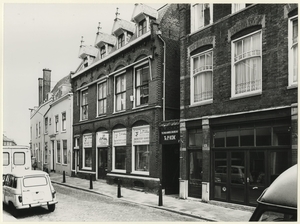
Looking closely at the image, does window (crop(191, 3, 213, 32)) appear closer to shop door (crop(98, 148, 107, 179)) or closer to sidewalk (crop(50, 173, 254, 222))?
sidewalk (crop(50, 173, 254, 222))

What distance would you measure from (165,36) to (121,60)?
3.84 m

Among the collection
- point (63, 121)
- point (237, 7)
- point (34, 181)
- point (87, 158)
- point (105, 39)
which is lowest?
point (87, 158)

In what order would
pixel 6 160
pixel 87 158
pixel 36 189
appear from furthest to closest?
pixel 87 158
pixel 6 160
pixel 36 189

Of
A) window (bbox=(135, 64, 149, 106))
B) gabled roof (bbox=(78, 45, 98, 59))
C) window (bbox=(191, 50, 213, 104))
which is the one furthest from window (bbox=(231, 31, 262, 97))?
gabled roof (bbox=(78, 45, 98, 59))

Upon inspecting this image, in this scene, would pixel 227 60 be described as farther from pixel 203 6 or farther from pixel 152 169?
pixel 152 169

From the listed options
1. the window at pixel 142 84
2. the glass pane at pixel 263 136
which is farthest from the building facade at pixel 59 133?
the glass pane at pixel 263 136

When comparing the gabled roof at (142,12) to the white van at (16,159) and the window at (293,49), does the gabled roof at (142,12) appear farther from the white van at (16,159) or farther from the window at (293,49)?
the white van at (16,159)

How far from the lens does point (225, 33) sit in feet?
39.2

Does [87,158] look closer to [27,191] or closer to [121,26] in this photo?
[121,26]

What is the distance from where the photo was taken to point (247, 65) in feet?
36.4

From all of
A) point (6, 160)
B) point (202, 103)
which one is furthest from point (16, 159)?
point (202, 103)

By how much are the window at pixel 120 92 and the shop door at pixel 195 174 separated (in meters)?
6.54

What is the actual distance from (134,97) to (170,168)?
464cm

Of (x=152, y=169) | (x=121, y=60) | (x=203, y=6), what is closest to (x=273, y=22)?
(x=203, y=6)
